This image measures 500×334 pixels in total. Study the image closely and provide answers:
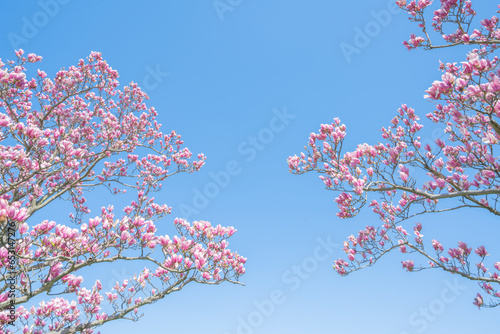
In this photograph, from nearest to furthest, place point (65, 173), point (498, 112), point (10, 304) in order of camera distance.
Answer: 1. point (498, 112)
2. point (10, 304)
3. point (65, 173)

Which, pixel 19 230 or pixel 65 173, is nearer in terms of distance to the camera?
pixel 19 230

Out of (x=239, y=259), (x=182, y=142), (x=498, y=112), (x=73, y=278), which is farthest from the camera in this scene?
(x=182, y=142)

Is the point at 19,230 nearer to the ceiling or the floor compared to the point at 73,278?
nearer to the ceiling

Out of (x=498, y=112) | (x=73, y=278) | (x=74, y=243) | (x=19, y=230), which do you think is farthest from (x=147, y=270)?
(x=498, y=112)

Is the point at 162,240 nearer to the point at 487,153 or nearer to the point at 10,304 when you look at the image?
the point at 10,304

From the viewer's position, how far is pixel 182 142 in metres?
10.9

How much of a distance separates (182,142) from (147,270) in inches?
212

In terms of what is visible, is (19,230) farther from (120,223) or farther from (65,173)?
(65,173)

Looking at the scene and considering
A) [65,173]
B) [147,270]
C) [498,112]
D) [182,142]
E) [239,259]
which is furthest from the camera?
[182,142]

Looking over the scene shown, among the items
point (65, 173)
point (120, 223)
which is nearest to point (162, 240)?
point (120, 223)

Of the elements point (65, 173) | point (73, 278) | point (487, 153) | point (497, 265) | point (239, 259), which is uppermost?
point (65, 173)

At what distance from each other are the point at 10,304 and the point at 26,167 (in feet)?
7.24

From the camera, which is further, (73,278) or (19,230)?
(73,278)

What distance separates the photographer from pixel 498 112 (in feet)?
13.2
